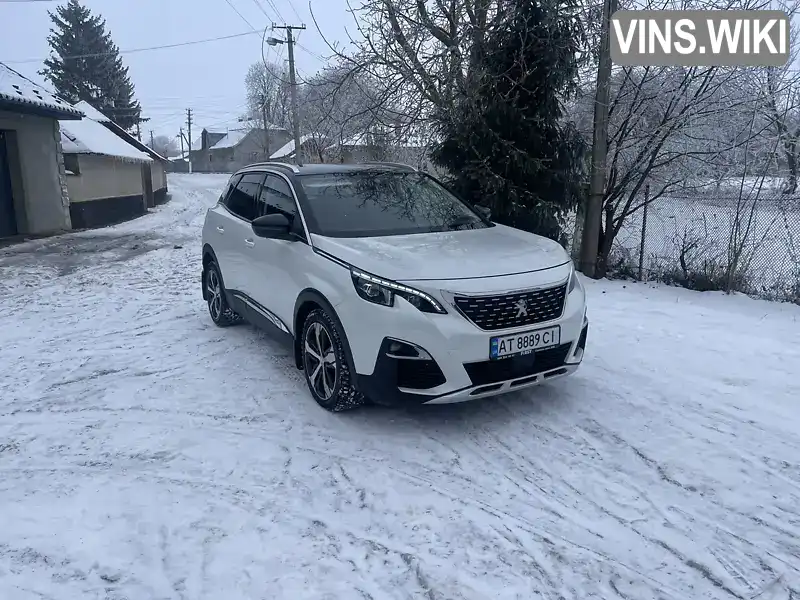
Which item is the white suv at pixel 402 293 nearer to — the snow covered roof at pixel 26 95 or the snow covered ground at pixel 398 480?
the snow covered ground at pixel 398 480

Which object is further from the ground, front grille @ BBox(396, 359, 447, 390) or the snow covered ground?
front grille @ BBox(396, 359, 447, 390)

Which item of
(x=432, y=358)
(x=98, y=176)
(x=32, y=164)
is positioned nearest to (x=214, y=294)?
(x=432, y=358)

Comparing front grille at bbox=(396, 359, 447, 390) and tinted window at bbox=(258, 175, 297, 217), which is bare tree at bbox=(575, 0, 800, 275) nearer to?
tinted window at bbox=(258, 175, 297, 217)

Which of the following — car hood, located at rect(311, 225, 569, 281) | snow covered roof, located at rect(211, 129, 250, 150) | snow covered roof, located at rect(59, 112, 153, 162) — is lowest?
car hood, located at rect(311, 225, 569, 281)

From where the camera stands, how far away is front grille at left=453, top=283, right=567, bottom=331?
3.61 m

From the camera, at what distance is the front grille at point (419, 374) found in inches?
142

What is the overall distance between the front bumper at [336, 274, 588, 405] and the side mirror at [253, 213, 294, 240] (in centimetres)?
94

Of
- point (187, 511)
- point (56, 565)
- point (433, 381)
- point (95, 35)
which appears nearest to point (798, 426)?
point (433, 381)

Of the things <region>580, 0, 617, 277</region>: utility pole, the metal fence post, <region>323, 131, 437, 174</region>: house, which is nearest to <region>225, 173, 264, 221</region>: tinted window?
<region>323, 131, 437, 174</region>: house

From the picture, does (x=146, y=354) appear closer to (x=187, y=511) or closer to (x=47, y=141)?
(x=187, y=511)

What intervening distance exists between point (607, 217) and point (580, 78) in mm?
1964

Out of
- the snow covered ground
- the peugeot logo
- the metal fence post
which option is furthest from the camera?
the metal fence post

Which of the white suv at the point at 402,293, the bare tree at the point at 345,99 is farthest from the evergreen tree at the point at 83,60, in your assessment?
the white suv at the point at 402,293

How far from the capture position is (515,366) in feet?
12.2
